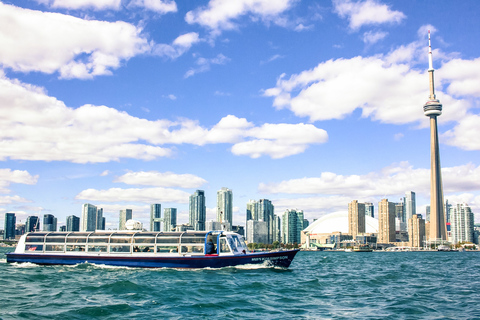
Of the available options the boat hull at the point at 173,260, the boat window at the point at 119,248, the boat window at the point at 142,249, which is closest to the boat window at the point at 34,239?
the boat hull at the point at 173,260

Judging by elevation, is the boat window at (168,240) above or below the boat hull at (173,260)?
above

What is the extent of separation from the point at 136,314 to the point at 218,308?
185 inches

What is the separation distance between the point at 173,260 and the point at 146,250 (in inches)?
191

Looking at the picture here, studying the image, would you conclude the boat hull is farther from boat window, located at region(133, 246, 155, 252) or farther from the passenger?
boat window, located at region(133, 246, 155, 252)

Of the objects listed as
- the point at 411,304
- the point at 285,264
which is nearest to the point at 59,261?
the point at 285,264

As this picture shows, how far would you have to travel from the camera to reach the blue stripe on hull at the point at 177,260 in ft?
150

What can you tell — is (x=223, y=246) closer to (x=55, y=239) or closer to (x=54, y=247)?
(x=55, y=239)

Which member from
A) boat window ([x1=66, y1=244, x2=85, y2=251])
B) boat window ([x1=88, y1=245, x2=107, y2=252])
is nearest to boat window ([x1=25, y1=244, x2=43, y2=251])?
boat window ([x1=66, y1=244, x2=85, y2=251])

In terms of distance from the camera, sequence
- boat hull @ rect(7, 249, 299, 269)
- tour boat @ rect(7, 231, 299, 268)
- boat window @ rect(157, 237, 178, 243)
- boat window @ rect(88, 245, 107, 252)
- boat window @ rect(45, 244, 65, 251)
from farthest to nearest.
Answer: boat window @ rect(45, 244, 65, 251), boat window @ rect(88, 245, 107, 252), boat window @ rect(157, 237, 178, 243), tour boat @ rect(7, 231, 299, 268), boat hull @ rect(7, 249, 299, 269)

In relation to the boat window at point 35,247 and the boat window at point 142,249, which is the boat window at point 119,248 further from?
the boat window at point 35,247

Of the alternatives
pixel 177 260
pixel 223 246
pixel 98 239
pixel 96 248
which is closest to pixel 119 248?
pixel 98 239

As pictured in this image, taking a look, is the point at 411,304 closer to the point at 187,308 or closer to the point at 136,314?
the point at 187,308

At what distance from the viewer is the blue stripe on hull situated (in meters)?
45.6

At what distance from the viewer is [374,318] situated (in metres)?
22.5
